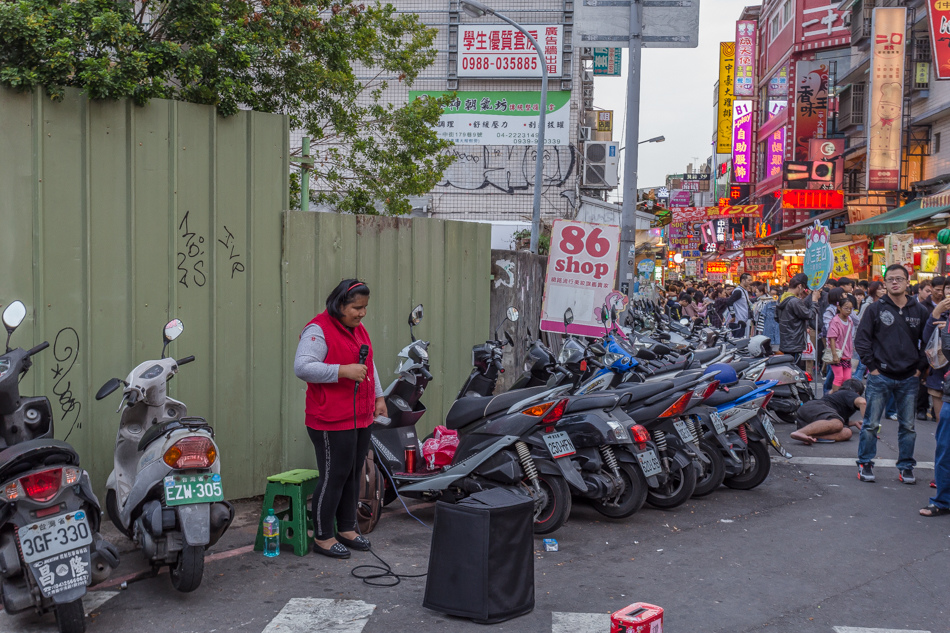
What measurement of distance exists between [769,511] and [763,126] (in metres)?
43.3

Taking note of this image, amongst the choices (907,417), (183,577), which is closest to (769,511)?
(907,417)

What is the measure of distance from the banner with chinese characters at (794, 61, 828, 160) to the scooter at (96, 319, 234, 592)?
32.9 m

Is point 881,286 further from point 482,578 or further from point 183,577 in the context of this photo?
point 183,577

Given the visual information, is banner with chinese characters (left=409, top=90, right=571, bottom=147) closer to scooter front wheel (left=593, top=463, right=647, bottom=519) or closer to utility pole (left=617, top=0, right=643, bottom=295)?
A: utility pole (left=617, top=0, right=643, bottom=295)

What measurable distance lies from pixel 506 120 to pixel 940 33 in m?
11.1

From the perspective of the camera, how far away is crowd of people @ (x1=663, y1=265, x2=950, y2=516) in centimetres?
761

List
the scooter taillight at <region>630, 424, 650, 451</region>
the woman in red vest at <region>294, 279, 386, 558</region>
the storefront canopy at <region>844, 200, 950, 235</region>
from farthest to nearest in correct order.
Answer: the storefront canopy at <region>844, 200, 950, 235</region>
the scooter taillight at <region>630, 424, 650, 451</region>
the woman in red vest at <region>294, 279, 386, 558</region>

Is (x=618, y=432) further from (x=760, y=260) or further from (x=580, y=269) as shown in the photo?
(x=760, y=260)

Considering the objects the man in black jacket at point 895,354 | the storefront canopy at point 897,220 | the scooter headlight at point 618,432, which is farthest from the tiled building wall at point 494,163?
the scooter headlight at point 618,432

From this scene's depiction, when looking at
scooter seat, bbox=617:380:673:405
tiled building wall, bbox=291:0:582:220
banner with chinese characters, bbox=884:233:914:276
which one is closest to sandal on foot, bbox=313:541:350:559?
scooter seat, bbox=617:380:673:405

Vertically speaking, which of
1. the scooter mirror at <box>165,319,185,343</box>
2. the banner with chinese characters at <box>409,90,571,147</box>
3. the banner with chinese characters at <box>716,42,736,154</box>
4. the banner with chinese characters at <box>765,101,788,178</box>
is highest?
the banner with chinese characters at <box>716,42,736,154</box>

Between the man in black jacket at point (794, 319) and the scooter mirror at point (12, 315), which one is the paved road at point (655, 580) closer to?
the scooter mirror at point (12, 315)

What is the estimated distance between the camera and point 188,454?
15.3 feet

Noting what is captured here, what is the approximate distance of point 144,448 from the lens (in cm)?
502
